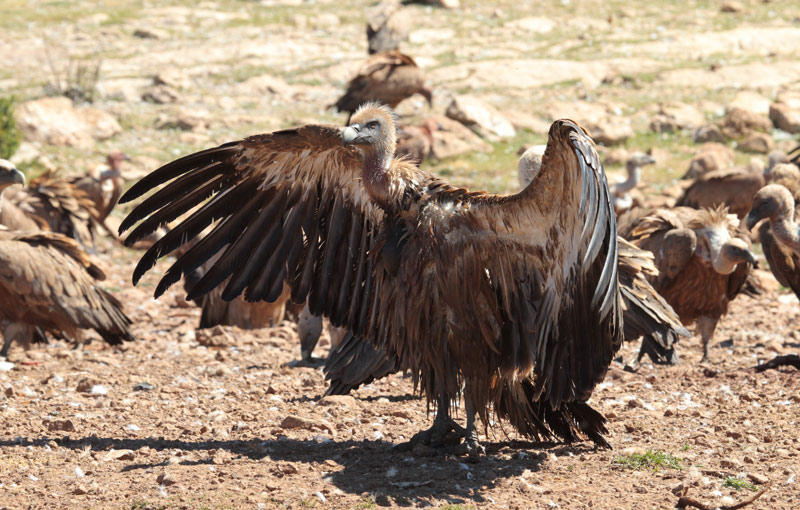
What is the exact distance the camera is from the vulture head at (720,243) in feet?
27.0

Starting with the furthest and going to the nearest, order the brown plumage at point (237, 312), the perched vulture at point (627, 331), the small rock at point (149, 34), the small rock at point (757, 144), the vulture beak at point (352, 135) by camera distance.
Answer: the small rock at point (149, 34) → the small rock at point (757, 144) → the brown plumage at point (237, 312) → the perched vulture at point (627, 331) → the vulture beak at point (352, 135)

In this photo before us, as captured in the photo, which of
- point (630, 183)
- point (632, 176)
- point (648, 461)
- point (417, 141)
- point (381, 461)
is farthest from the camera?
point (417, 141)

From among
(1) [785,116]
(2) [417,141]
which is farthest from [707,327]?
(1) [785,116]

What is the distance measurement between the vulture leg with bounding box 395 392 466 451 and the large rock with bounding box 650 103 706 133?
15472 mm

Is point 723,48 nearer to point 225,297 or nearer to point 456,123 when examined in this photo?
point 456,123

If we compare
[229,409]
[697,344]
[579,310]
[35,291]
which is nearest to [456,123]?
[697,344]

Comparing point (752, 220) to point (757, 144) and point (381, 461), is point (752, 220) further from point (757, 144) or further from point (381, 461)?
point (757, 144)

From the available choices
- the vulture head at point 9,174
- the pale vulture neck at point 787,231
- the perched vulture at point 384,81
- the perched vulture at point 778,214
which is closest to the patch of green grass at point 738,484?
the perched vulture at point 778,214

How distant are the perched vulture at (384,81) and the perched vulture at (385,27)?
436cm

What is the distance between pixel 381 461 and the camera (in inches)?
213

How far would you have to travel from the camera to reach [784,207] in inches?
332

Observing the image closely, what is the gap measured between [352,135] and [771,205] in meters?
4.61

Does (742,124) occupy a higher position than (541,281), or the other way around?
(742,124)

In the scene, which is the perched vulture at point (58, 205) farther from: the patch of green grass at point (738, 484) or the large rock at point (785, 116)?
the large rock at point (785, 116)
